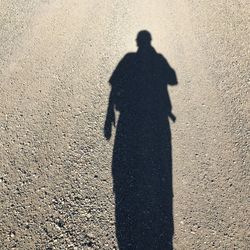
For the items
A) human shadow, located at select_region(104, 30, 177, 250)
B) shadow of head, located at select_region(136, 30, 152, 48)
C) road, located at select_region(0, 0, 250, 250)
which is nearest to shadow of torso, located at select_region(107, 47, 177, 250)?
human shadow, located at select_region(104, 30, 177, 250)

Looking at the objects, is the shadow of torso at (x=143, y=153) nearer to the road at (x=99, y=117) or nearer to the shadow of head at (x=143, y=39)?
the road at (x=99, y=117)

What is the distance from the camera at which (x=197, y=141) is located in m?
5.83

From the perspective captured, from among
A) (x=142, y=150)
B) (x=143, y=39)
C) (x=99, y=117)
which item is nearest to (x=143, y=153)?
(x=142, y=150)

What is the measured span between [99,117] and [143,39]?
122 inches

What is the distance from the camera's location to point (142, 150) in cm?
567

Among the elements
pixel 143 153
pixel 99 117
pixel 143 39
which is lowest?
pixel 143 153

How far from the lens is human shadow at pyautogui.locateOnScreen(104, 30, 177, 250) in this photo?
15.4 ft

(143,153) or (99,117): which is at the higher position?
(99,117)

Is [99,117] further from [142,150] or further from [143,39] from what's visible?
[143,39]

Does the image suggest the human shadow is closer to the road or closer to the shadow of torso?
the shadow of torso

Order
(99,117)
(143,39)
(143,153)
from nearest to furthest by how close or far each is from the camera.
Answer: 1. (143,153)
2. (99,117)
3. (143,39)

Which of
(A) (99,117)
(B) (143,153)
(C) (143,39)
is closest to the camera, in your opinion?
(B) (143,153)

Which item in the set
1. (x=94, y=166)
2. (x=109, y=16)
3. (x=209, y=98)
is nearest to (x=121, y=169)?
(x=94, y=166)

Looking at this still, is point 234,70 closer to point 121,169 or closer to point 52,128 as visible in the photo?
point 121,169
